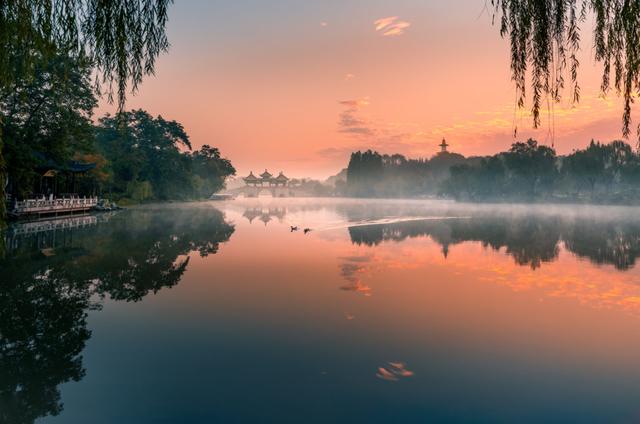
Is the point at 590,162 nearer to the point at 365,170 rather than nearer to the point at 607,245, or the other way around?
the point at 607,245

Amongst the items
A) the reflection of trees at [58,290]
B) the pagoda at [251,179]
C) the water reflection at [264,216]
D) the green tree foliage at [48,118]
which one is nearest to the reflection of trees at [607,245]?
the reflection of trees at [58,290]

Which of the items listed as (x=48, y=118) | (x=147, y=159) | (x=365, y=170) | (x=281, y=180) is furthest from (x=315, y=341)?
(x=281, y=180)

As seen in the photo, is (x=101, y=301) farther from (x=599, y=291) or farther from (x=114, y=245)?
(x=599, y=291)

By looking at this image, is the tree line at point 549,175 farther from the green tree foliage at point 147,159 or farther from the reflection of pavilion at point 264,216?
the green tree foliage at point 147,159

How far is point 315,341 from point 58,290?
25.7 ft

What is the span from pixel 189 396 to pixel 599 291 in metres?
11.9

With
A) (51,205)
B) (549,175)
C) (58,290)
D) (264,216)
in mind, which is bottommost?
(58,290)

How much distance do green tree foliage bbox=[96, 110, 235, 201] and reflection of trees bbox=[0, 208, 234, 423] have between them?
38.3 metres

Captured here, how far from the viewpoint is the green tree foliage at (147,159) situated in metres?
61.7

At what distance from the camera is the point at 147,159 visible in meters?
68.6

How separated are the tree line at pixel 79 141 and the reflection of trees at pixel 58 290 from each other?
331 cm

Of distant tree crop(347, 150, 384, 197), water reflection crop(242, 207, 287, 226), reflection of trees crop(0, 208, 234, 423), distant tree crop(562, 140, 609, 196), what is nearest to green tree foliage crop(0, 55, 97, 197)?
reflection of trees crop(0, 208, 234, 423)

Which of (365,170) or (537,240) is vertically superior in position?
(365,170)

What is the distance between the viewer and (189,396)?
18.9 feet
